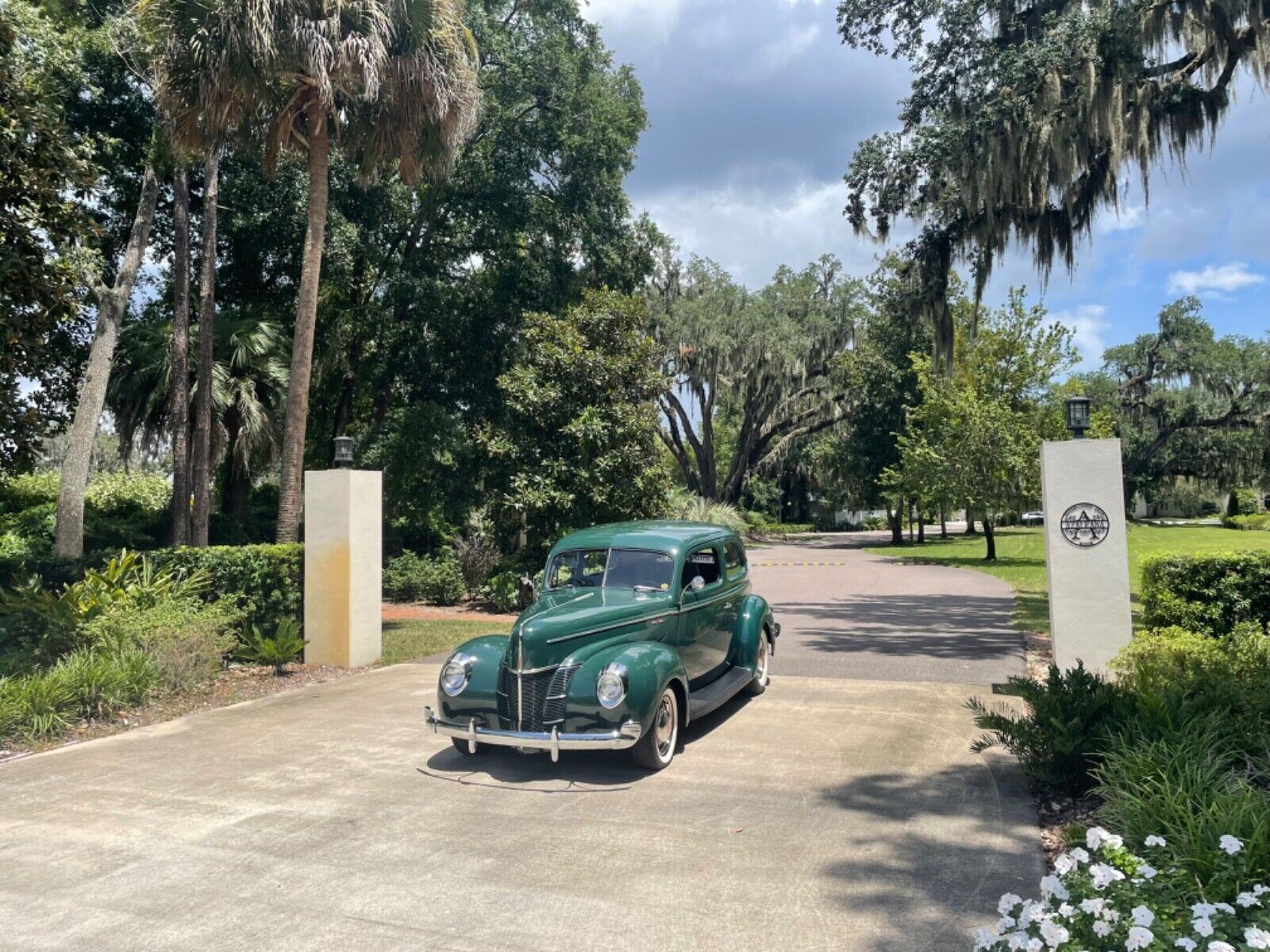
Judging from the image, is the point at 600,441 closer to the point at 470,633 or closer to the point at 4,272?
the point at 470,633

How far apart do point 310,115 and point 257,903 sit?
409 inches

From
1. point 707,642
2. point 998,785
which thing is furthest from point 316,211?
point 998,785

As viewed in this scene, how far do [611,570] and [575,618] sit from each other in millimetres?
1050

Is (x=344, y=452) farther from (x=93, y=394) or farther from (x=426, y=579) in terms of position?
(x=426, y=579)

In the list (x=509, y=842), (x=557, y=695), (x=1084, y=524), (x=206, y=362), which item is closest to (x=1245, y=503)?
(x=1084, y=524)

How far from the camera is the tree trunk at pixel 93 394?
13273 millimetres

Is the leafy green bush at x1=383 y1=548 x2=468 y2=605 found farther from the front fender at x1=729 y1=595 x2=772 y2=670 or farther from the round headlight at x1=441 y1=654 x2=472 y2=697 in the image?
the round headlight at x1=441 y1=654 x2=472 y2=697

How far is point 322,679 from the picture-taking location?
9.95 meters

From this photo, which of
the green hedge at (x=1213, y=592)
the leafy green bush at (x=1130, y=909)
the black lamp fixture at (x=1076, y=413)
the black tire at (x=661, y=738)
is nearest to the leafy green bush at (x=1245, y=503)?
the green hedge at (x=1213, y=592)

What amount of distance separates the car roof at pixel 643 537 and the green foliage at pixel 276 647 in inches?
155

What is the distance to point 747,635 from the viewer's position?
26.9ft

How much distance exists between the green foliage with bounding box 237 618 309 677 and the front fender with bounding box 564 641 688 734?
5.11 m

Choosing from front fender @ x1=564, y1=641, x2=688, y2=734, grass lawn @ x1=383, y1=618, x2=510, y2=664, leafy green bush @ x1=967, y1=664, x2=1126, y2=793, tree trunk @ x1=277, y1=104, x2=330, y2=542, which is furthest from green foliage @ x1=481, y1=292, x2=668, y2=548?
leafy green bush @ x1=967, y1=664, x2=1126, y2=793

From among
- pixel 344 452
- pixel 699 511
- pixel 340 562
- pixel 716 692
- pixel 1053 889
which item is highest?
pixel 344 452
